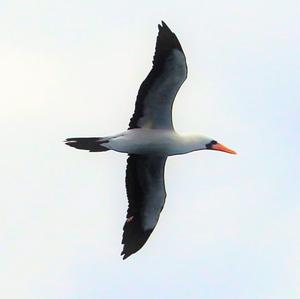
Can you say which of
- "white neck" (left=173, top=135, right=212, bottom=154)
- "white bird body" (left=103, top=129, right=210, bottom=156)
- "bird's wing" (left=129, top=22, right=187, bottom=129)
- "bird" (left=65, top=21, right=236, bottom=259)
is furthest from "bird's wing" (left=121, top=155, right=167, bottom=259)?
"bird's wing" (left=129, top=22, right=187, bottom=129)

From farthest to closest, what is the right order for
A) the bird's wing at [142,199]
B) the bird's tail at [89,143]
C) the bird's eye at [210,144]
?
the bird's wing at [142,199] → the bird's eye at [210,144] → the bird's tail at [89,143]

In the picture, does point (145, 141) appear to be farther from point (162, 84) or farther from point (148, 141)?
point (162, 84)

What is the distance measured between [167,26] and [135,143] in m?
3.37

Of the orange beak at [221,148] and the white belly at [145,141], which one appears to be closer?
the white belly at [145,141]

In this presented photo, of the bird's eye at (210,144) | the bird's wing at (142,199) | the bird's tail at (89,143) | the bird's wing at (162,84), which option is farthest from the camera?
the bird's wing at (142,199)

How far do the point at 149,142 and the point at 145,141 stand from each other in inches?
4.4

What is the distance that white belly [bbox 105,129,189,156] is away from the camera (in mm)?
36219

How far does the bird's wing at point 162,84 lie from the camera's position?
35.4 metres

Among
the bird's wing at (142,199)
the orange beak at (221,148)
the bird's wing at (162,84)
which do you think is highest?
the bird's wing at (162,84)

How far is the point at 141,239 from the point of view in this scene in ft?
125

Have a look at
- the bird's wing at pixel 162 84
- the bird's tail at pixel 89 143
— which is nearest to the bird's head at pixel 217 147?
the bird's wing at pixel 162 84

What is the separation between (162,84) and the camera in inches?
1404

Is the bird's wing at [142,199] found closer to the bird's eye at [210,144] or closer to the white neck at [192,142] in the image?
the white neck at [192,142]

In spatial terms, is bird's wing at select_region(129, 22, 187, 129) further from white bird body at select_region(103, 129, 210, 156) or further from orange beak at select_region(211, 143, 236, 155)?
orange beak at select_region(211, 143, 236, 155)
